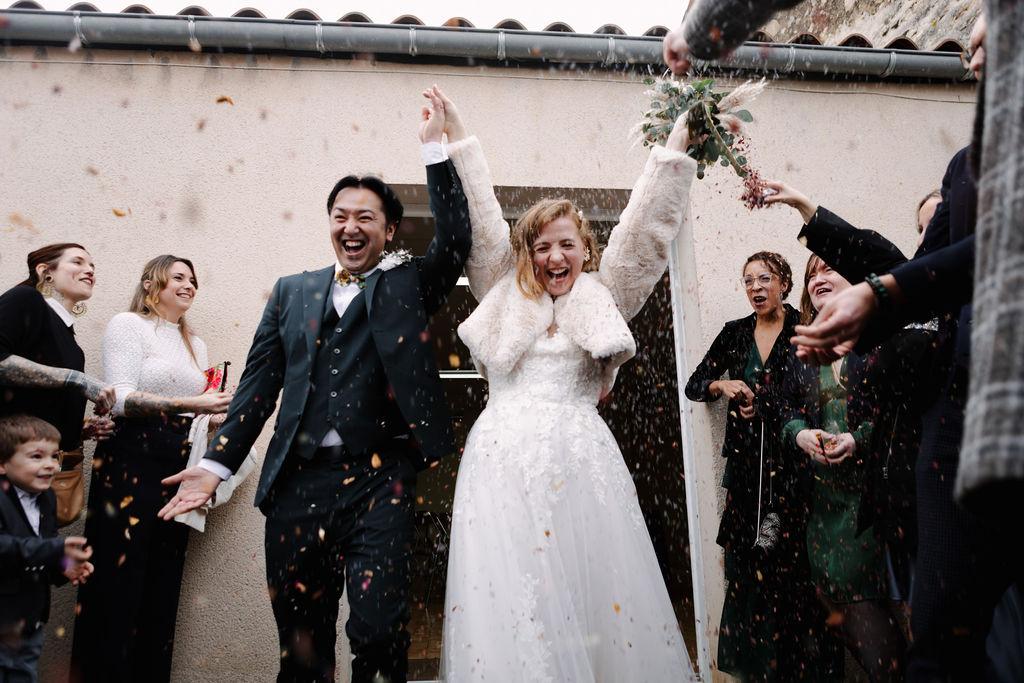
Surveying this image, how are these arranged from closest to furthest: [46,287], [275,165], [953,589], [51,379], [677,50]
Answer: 1. [953,589]
2. [677,50]
3. [51,379]
4. [46,287]
5. [275,165]

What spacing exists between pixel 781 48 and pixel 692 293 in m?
1.77

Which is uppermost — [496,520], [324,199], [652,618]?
[324,199]

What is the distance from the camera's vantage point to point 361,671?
268 cm

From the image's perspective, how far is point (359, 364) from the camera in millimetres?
3018

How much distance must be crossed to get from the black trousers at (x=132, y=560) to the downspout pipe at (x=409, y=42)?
239cm

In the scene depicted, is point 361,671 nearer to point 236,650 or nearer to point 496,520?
point 496,520

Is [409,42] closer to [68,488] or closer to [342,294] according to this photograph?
[342,294]

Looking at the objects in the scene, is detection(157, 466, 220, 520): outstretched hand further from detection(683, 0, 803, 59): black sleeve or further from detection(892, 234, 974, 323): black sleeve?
detection(892, 234, 974, 323): black sleeve

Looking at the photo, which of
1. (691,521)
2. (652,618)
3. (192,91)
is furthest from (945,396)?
(192,91)

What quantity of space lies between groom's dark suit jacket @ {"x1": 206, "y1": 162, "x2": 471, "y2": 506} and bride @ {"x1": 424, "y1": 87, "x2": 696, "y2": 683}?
20cm

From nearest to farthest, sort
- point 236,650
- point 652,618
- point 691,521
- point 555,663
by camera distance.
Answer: point 555,663 → point 652,618 → point 236,650 → point 691,521

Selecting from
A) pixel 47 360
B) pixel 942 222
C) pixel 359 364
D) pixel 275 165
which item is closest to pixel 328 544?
pixel 359 364

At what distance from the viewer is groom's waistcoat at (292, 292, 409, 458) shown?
9.59 ft

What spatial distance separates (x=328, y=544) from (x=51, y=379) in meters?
1.79
